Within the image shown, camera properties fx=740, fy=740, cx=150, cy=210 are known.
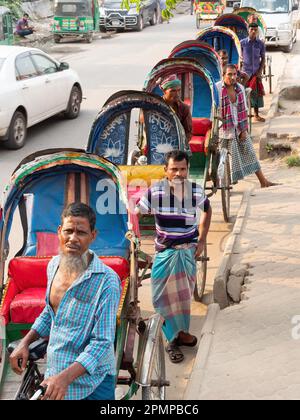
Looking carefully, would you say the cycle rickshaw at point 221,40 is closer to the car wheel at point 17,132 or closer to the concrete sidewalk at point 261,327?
the car wheel at point 17,132

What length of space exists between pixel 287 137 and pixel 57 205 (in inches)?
267

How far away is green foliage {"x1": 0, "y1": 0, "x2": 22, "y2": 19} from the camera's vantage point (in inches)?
1158

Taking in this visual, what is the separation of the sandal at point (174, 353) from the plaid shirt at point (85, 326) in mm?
2020

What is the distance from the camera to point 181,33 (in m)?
30.5

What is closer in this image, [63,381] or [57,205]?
[63,381]

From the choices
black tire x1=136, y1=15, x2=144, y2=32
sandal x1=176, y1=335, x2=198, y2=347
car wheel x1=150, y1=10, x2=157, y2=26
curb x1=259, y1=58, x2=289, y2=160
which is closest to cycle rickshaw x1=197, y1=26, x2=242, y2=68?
curb x1=259, y1=58, x2=289, y2=160

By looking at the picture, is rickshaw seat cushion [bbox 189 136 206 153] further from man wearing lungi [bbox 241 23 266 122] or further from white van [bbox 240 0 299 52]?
white van [bbox 240 0 299 52]

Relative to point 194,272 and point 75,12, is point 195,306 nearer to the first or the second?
point 194,272

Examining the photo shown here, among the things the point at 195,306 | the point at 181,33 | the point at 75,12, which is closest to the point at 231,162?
the point at 195,306

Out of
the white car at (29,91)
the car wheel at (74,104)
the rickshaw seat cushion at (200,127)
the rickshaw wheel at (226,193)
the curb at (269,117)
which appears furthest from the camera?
the car wheel at (74,104)

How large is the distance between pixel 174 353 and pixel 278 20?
19.2 metres

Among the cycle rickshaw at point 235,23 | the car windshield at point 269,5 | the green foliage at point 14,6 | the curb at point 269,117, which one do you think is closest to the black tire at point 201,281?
the curb at point 269,117

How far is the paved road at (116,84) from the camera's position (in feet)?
23.0

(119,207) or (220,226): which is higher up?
(119,207)
